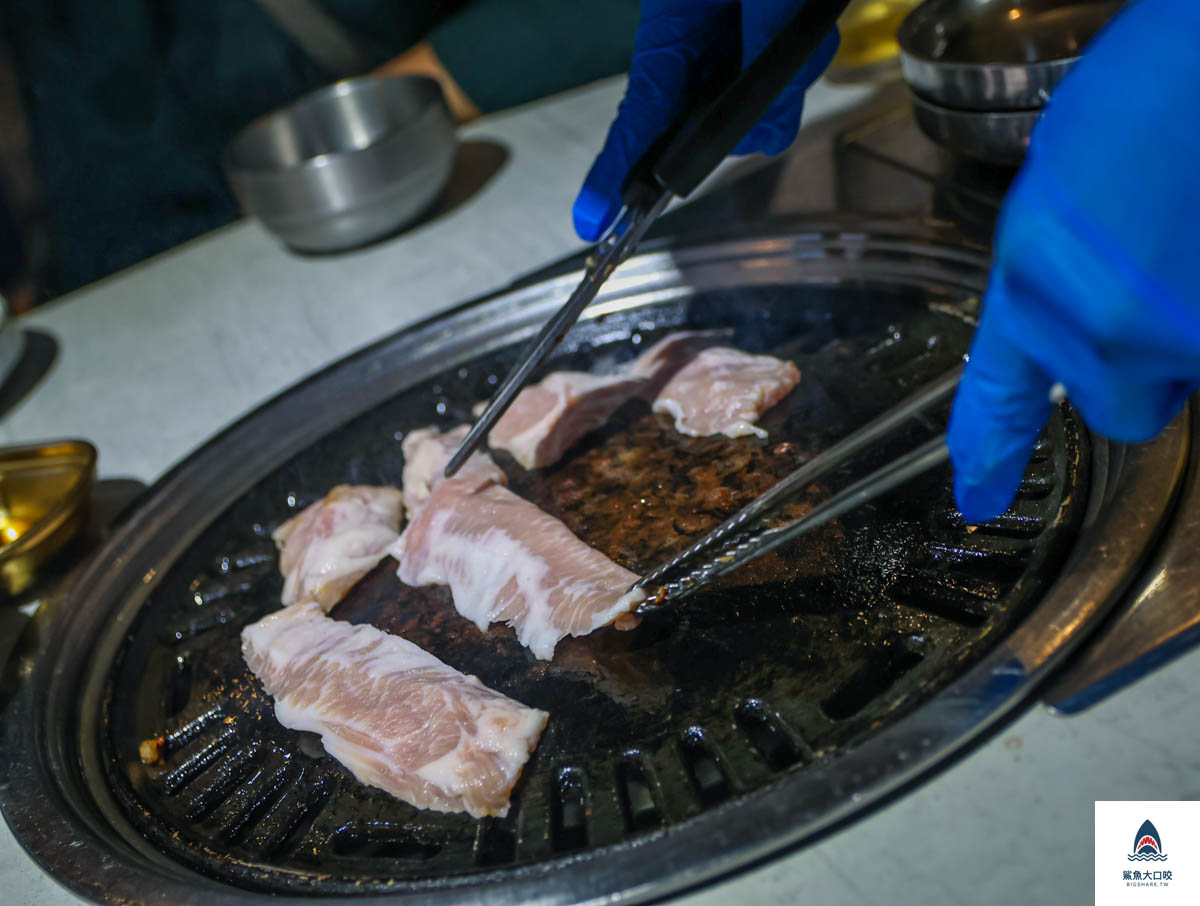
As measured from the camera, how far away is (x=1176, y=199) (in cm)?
88

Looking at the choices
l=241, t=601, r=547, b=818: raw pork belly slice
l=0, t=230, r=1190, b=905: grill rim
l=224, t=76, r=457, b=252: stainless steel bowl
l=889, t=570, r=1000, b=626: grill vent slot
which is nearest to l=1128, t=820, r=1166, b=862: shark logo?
l=0, t=230, r=1190, b=905: grill rim

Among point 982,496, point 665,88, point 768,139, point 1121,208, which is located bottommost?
point 982,496

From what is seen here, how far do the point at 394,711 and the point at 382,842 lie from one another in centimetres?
19

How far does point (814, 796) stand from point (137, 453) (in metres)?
1.90

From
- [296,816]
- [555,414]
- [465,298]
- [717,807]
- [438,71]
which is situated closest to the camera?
[717,807]

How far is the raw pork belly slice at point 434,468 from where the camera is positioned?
6.08ft

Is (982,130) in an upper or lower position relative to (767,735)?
upper

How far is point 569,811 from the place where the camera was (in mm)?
1307

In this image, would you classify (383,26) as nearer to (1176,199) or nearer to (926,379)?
(926,379)

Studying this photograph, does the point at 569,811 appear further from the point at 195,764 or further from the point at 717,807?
the point at 195,764

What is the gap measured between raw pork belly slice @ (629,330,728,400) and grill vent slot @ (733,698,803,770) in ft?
2.56

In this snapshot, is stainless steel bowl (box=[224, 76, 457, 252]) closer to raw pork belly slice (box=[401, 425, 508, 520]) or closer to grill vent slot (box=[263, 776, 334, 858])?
raw pork belly slice (box=[401, 425, 508, 520])

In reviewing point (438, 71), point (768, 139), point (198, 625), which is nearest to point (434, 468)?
point (198, 625)

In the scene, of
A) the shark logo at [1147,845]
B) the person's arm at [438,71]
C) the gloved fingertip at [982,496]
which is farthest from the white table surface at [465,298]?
the person's arm at [438,71]
